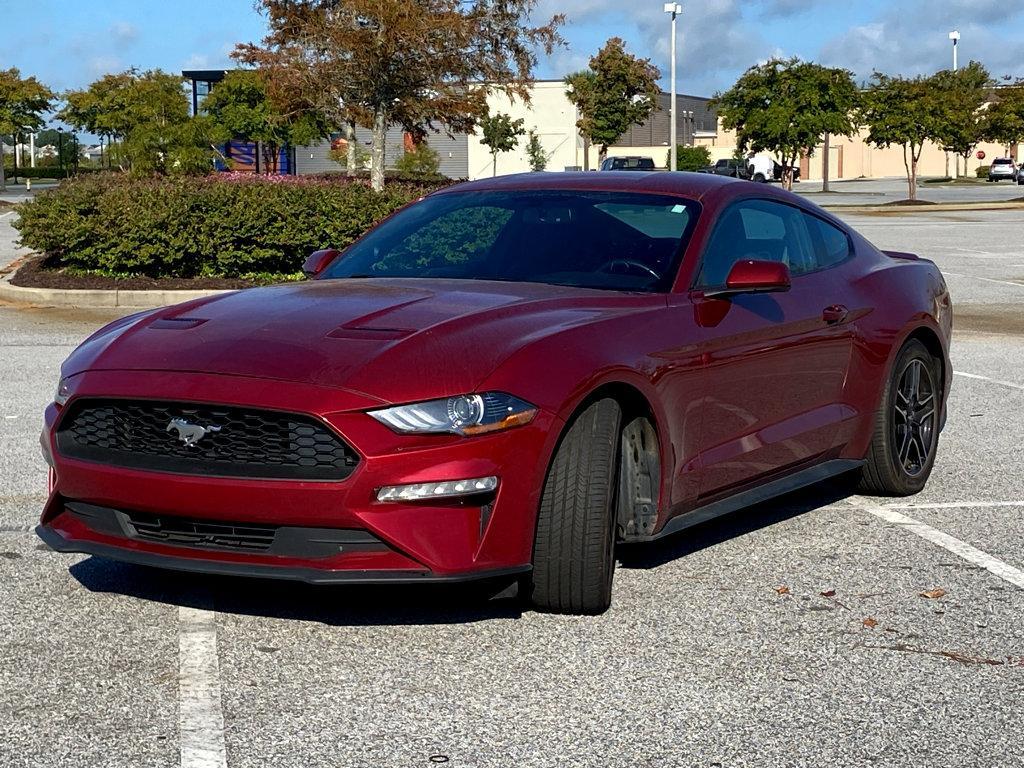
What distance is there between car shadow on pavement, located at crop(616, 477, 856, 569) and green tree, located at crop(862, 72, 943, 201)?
45820 millimetres

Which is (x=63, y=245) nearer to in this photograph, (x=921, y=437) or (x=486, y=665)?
(x=921, y=437)

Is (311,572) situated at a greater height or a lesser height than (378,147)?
lesser

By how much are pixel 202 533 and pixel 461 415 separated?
3.00 feet

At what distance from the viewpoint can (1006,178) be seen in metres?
94.1

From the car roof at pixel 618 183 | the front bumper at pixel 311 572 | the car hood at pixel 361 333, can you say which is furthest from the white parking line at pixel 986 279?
the front bumper at pixel 311 572

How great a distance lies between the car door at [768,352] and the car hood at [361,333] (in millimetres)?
434

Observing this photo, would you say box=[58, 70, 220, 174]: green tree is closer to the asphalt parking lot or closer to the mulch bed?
the mulch bed

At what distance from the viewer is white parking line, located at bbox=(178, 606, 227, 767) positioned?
12.8 feet

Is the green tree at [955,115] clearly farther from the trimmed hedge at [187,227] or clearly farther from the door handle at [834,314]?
the door handle at [834,314]

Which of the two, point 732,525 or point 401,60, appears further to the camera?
point 401,60

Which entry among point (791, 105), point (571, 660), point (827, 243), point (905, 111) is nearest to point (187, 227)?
point (827, 243)

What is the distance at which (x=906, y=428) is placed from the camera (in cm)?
728

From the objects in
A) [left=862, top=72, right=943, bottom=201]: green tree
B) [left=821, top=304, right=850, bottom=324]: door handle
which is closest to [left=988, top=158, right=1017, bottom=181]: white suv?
[left=862, top=72, right=943, bottom=201]: green tree

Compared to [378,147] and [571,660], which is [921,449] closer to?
[571,660]
